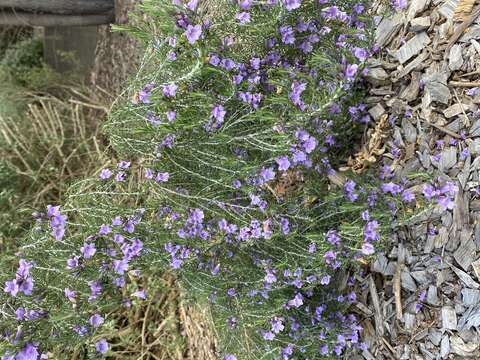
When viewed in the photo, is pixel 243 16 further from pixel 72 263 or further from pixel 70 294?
pixel 70 294

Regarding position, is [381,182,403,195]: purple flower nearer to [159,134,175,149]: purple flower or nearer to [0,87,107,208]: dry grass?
[159,134,175,149]: purple flower

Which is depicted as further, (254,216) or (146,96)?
(254,216)

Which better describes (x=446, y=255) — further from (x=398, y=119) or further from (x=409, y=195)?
(x=398, y=119)

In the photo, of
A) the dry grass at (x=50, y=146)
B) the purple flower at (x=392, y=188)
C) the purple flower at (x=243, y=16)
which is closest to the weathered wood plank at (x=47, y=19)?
the dry grass at (x=50, y=146)

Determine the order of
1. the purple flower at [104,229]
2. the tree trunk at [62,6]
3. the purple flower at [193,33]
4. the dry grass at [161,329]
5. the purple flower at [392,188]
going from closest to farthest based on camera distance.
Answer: the purple flower at [193,33], the purple flower at [104,229], the purple flower at [392,188], the dry grass at [161,329], the tree trunk at [62,6]

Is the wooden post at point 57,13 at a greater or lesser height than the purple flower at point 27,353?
greater

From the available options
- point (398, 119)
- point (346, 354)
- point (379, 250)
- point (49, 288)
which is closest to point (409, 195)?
point (379, 250)

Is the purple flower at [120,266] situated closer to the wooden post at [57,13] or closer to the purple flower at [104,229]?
the purple flower at [104,229]

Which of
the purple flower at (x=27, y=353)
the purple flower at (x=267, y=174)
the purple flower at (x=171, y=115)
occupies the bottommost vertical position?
the purple flower at (x=27, y=353)
